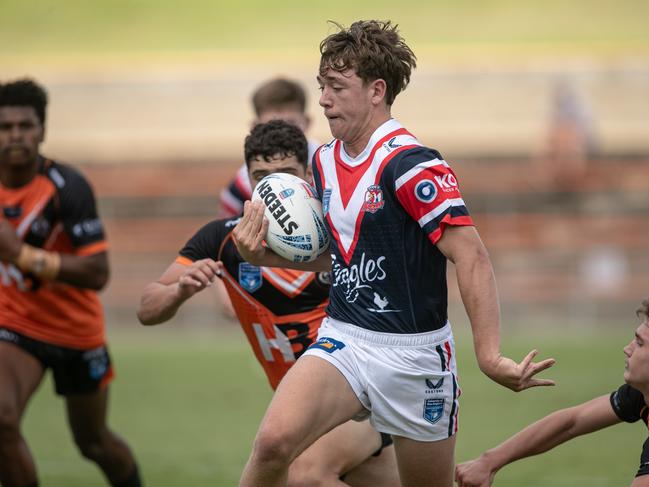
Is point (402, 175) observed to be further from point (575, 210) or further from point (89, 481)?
point (575, 210)

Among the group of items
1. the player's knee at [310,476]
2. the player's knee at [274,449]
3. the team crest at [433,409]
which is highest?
the team crest at [433,409]

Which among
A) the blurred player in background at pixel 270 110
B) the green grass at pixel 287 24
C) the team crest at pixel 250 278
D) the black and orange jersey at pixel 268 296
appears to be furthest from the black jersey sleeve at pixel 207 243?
the green grass at pixel 287 24

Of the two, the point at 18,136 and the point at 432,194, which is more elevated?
the point at 432,194

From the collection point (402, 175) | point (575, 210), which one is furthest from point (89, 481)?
point (575, 210)

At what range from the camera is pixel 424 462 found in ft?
16.6

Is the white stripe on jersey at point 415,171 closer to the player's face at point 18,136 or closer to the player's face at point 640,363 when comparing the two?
the player's face at point 640,363

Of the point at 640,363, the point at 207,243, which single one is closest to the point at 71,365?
the point at 207,243

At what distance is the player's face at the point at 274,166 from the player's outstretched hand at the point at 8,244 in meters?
1.93

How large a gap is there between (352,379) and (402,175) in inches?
34.6

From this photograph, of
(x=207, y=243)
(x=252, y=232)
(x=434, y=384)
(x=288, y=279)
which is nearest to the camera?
(x=434, y=384)

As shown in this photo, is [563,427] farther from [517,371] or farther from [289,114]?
[289,114]

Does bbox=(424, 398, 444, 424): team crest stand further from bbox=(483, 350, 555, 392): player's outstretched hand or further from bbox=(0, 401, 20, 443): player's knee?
bbox=(0, 401, 20, 443): player's knee

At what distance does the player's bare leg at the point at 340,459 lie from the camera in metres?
5.46

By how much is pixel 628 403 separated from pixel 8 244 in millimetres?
3750
